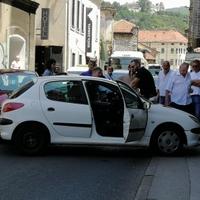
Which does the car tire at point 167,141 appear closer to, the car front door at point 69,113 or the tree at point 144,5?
the car front door at point 69,113

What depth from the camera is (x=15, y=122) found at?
10.4 m

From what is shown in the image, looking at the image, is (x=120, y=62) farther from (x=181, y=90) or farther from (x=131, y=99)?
(x=131, y=99)

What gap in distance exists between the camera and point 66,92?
34.9 feet

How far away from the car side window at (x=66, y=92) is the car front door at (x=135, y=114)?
77 cm

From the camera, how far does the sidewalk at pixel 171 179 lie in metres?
7.34

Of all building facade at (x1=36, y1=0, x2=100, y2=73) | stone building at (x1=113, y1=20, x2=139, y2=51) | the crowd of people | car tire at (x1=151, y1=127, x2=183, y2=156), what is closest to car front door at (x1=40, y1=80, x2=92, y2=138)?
car tire at (x1=151, y1=127, x2=183, y2=156)

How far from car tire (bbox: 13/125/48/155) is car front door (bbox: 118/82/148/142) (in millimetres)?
1522

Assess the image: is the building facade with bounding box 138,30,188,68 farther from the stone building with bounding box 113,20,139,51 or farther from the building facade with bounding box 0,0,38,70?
the building facade with bounding box 0,0,38,70

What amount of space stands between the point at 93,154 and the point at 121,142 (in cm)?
76

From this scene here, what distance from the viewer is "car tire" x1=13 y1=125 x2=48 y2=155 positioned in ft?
34.4

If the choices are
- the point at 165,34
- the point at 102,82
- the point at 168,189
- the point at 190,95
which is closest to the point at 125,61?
the point at 190,95

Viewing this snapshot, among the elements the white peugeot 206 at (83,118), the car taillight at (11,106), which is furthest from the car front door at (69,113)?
the car taillight at (11,106)

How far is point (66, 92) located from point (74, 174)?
222 centimetres

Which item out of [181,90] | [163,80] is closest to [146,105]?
[181,90]
